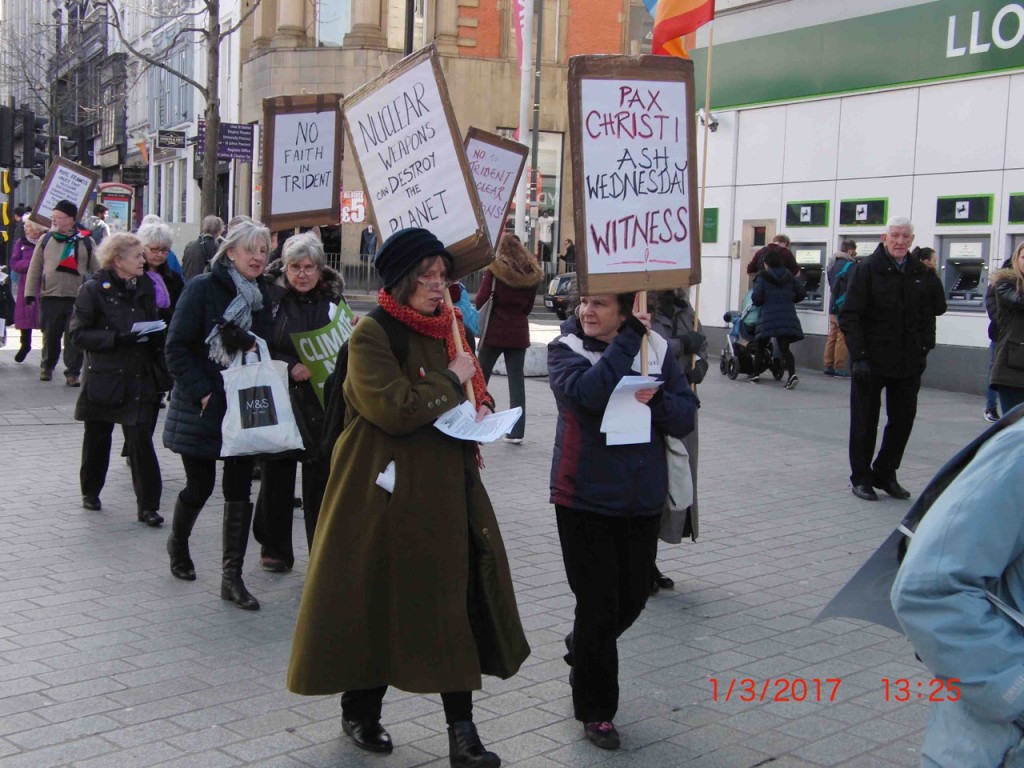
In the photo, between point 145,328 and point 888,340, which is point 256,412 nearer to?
point 145,328

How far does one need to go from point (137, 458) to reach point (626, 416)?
430 cm

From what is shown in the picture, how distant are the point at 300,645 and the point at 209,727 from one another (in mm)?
714

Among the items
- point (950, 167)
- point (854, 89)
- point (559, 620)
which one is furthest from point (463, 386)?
point (854, 89)

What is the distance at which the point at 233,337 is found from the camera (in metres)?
6.15

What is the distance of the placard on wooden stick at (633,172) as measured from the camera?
15.3 ft

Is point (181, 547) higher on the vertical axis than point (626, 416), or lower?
lower

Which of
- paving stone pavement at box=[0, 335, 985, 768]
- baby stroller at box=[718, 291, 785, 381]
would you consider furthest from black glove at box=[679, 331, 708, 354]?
baby stroller at box=[718, 291, 785, 381]

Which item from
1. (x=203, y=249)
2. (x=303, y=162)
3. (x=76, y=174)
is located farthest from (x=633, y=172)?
(x=76, y=174)

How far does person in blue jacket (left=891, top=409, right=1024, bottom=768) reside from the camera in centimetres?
224

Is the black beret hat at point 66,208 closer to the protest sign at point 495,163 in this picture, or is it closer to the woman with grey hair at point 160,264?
the woman with grey hair at point 160,264

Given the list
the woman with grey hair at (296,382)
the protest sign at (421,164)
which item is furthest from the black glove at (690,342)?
the woman with grey hair at (296,382)

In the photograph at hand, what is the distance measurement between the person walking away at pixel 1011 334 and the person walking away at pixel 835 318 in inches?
277

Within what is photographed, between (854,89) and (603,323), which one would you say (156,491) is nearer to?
(603,323)
